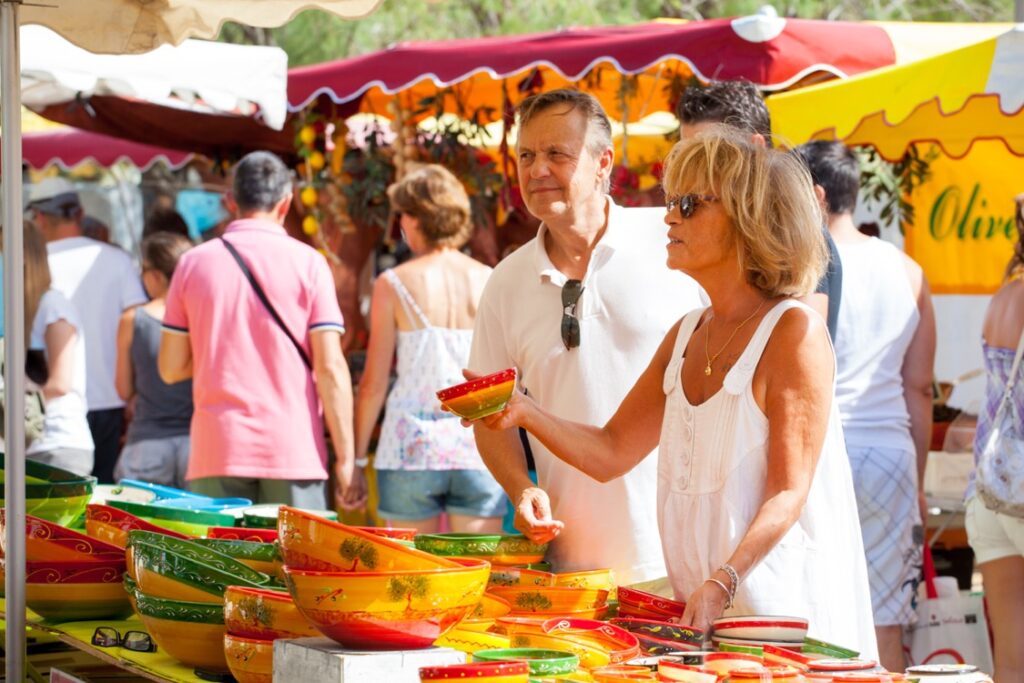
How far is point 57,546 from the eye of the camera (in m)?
2.72

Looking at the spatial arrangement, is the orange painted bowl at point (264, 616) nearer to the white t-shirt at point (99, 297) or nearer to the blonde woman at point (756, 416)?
the blonde woman at point (756, 416)

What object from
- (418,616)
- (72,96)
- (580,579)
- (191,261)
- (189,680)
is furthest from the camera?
(72,96)

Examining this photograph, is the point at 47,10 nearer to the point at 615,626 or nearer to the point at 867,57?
the point at 615,626

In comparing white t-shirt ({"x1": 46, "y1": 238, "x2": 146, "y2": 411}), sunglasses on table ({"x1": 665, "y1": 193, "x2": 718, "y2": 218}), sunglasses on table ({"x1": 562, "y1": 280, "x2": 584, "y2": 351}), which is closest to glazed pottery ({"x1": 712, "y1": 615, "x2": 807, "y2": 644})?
sunglasses on table ({"x1": 665, "y1": 193, "x2": 718, "y2": 218})

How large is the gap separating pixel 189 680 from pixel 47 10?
155cm

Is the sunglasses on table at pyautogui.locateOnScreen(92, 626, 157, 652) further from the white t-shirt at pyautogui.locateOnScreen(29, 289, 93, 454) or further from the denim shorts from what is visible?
the white t-shirt at pyautogui.locateOnScreen(29, 289, 93, 454)

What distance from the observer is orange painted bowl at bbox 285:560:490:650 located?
6.23 feet

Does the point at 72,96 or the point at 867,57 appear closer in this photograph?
the point at 867,57

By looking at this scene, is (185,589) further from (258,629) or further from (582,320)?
(582,320)

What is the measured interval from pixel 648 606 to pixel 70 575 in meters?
1.08

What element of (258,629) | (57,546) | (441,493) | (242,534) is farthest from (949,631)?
(258,629)

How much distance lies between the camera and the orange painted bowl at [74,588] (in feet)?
8.79

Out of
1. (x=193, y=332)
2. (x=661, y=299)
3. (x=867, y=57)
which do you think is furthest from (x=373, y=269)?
(x=661, y=299)

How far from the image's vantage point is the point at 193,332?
539 cm
